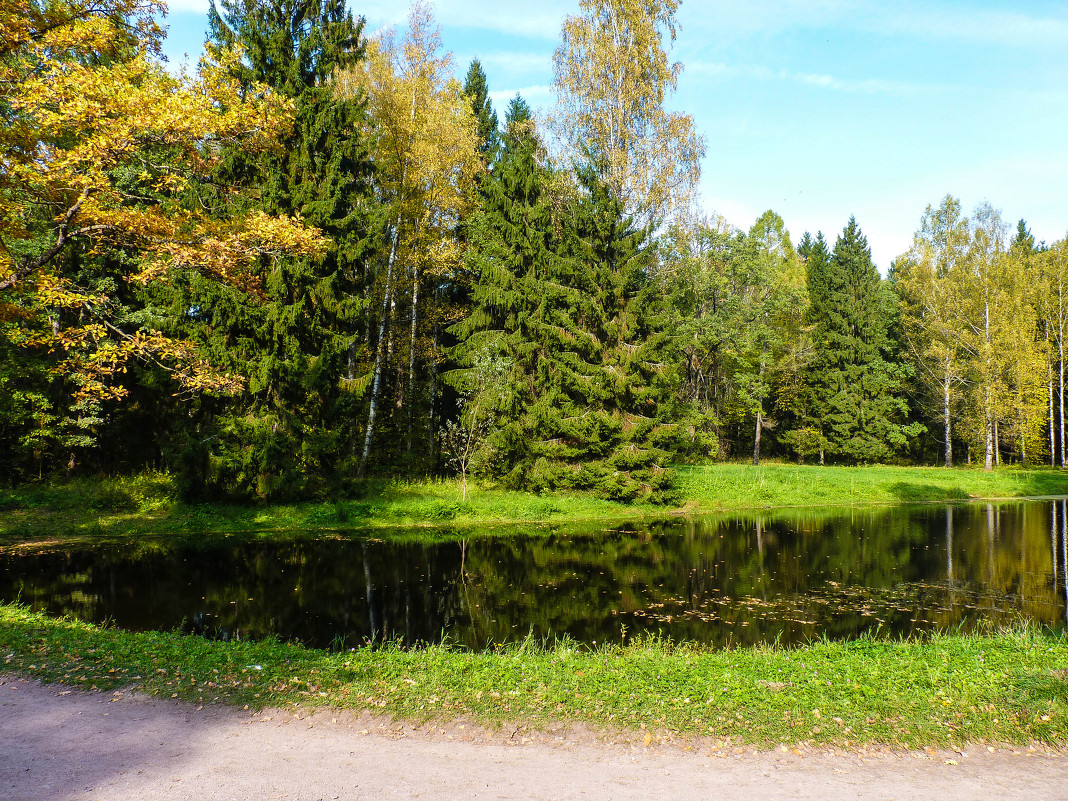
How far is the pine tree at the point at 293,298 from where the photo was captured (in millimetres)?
18719

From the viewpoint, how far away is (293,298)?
65.8 ft

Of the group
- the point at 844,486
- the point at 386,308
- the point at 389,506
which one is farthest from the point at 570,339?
the point at 844,486

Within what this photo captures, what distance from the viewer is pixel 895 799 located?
4.31 meters

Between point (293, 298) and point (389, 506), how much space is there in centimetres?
722

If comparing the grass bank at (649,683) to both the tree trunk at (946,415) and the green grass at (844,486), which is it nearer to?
the green grass at (844,486)

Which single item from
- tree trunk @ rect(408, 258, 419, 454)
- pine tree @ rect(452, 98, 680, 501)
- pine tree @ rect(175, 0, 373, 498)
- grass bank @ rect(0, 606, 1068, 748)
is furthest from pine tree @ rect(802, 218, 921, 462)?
grass bank @ rect(0, 606, 1068, 748)

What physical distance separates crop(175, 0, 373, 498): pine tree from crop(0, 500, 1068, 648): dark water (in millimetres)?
2882

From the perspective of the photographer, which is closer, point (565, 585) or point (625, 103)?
point (565, 585)

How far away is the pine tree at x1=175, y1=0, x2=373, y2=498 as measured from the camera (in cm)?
1872

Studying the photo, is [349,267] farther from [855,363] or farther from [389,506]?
[855,363]

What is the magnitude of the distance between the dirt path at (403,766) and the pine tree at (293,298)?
1390cm

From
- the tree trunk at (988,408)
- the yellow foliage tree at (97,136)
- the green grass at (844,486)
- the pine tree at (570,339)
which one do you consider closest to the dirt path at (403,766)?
the yellow foliage tree at (97,136)

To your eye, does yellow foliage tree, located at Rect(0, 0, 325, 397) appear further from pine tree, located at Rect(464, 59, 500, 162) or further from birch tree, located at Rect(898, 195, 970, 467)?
birch tree, located at Rect(898, 195, 970, 467)

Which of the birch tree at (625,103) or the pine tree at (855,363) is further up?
the birch tree at (625,103)
